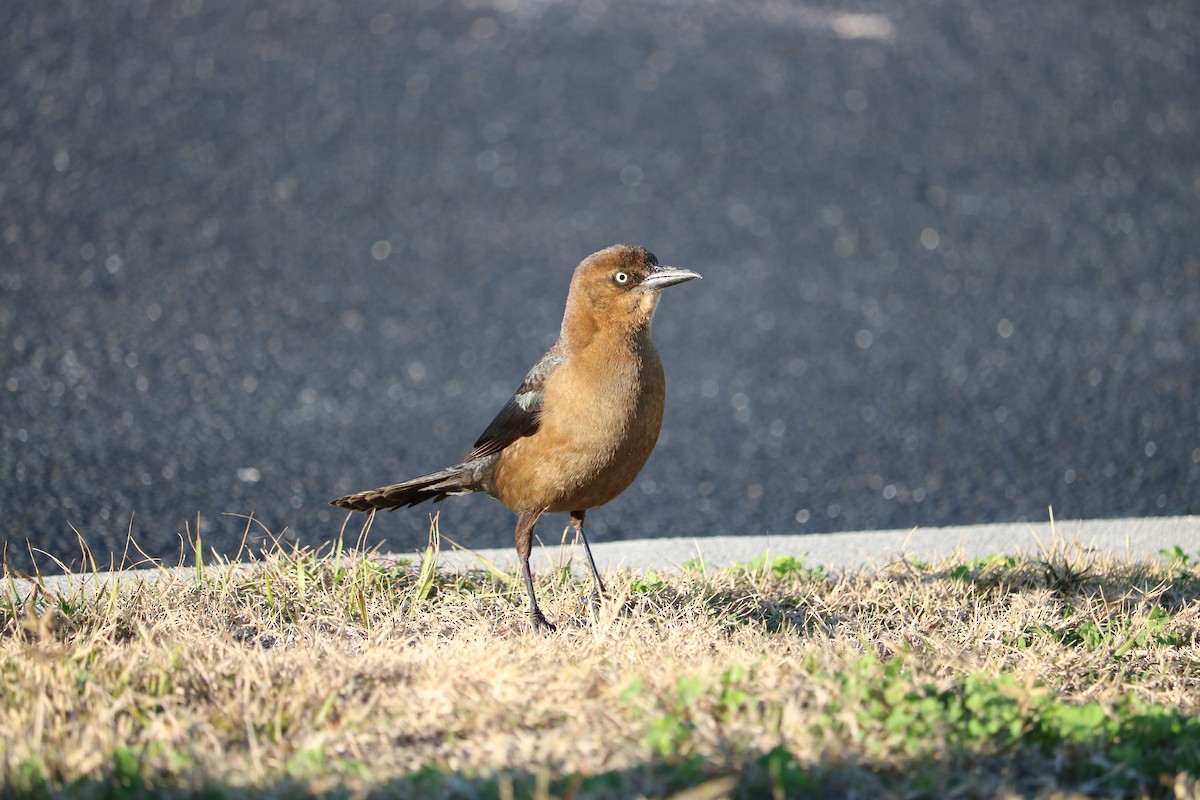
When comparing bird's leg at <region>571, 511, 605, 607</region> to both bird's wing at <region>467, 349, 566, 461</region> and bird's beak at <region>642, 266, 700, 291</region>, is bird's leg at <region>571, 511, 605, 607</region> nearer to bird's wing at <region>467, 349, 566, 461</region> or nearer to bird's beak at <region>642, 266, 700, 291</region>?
bird's wing at <region>467, 349, 566, 461</region>

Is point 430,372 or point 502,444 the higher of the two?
point 502,444

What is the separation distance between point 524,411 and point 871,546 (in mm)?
1807

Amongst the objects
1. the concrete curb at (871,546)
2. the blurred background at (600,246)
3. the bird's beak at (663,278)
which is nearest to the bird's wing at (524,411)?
the bird's beak at (663,278)

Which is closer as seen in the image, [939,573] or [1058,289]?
[939,573]

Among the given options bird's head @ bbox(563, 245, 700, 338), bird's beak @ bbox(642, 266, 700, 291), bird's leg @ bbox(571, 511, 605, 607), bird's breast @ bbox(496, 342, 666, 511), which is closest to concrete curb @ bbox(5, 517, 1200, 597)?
bird's leg @ bbox(571, 511, 605, 607)

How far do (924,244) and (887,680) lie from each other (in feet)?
24.9

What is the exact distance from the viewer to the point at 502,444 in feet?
14.4

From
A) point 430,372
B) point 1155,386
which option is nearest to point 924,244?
point 1155,386

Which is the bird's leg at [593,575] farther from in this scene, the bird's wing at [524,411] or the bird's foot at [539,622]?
the bird's wing at [524,411]

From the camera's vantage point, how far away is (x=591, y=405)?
4027 millimetres

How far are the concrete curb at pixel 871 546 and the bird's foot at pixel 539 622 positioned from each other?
1.80ft

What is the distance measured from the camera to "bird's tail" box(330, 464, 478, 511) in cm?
457

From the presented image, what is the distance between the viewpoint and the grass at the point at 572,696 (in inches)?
111

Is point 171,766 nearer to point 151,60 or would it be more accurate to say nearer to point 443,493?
point 443,493
